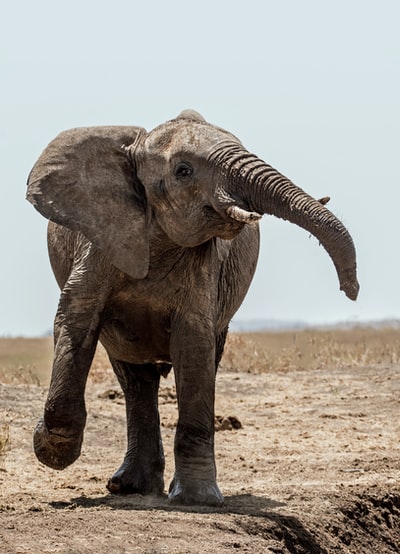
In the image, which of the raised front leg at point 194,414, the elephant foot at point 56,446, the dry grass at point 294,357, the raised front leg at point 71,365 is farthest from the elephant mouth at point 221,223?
the dry grass at point 294,357

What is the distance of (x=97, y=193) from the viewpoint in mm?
10172

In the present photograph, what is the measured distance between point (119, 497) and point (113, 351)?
96cm

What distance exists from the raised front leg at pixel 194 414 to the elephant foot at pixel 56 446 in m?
0.68

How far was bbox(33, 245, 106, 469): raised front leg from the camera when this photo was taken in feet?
32.6

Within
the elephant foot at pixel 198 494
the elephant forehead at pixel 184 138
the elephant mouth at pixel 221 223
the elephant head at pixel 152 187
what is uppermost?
the elephant forehead at pixel 184 138

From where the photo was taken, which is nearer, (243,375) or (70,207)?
(70,207)

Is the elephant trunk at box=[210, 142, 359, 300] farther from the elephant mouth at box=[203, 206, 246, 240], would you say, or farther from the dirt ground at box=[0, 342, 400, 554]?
the dirt ground at box=[0, 342, 400, 554]

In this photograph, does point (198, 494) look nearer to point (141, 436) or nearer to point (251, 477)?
point (141, 436)

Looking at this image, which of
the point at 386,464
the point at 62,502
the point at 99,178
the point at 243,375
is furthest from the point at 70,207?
the point at 243,375

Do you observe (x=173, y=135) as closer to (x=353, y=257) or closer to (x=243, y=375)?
(x=353, y=257)

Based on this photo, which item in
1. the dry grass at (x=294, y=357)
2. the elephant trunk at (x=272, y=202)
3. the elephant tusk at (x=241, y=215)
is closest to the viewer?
the elephant trunk at (x=272, y=202)

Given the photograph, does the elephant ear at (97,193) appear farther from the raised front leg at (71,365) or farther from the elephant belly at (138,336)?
the elephant belly at (138,336)

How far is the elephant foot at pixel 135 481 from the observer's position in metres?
11.1

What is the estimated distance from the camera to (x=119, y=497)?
426 inches
